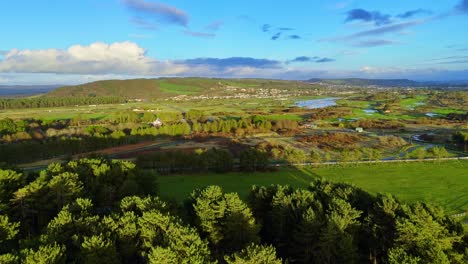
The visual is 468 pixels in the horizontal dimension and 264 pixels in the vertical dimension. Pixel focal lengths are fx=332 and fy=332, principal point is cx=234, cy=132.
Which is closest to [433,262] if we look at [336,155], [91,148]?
[336,155]

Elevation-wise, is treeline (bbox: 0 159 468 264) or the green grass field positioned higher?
treeline (bbox: 0 159 468 264)

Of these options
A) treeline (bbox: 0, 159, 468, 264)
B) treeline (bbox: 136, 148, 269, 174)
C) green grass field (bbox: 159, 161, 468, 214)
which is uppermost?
treeline (bbox: 0, 159, 468, 264)

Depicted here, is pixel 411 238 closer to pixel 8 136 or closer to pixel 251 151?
pixel 251 151

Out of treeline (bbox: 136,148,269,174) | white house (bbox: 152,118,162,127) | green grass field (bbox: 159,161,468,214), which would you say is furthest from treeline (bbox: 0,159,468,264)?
white house (bbox: 152,118,162,127)

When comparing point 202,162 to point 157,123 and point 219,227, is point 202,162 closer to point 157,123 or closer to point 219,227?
point 219,227

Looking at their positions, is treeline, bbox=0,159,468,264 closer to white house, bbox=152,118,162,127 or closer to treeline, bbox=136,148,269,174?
treeline, bbox=136,148,269,174

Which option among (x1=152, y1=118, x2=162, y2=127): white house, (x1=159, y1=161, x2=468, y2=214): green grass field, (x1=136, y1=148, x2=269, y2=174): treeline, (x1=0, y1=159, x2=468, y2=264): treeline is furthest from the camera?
(x1=152, y1=118, x2=162, y2=127): white house
